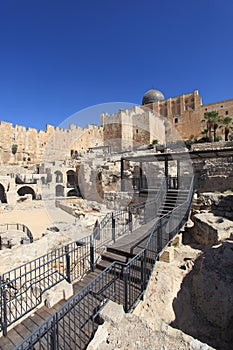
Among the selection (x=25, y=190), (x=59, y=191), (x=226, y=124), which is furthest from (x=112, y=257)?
(x=226, y=124)

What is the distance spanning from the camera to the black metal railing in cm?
256

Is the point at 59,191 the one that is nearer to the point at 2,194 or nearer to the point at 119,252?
the point at 2,194

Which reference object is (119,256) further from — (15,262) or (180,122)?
(180,122)

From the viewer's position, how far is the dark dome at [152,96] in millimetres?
45094

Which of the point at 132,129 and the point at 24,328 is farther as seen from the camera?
the point at 132,129

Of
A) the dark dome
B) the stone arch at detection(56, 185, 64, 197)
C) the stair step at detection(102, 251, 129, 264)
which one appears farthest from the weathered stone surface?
the dark dome

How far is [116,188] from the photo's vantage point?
1526cm

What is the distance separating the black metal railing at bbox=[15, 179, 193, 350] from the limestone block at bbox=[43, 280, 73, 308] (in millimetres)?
289

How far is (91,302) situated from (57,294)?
0.72m

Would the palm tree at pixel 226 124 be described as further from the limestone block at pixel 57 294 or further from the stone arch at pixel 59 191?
the limestone block at pixel 57 294

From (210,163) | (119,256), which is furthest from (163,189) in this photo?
(210,163)

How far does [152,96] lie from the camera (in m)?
45.5

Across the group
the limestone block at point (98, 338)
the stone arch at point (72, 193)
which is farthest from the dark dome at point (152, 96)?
the limestone block at point (98, 338)

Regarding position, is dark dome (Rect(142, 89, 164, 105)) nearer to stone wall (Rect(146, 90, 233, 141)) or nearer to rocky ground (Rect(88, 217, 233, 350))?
stone wall (Rect(146, 90, 233, 141))
